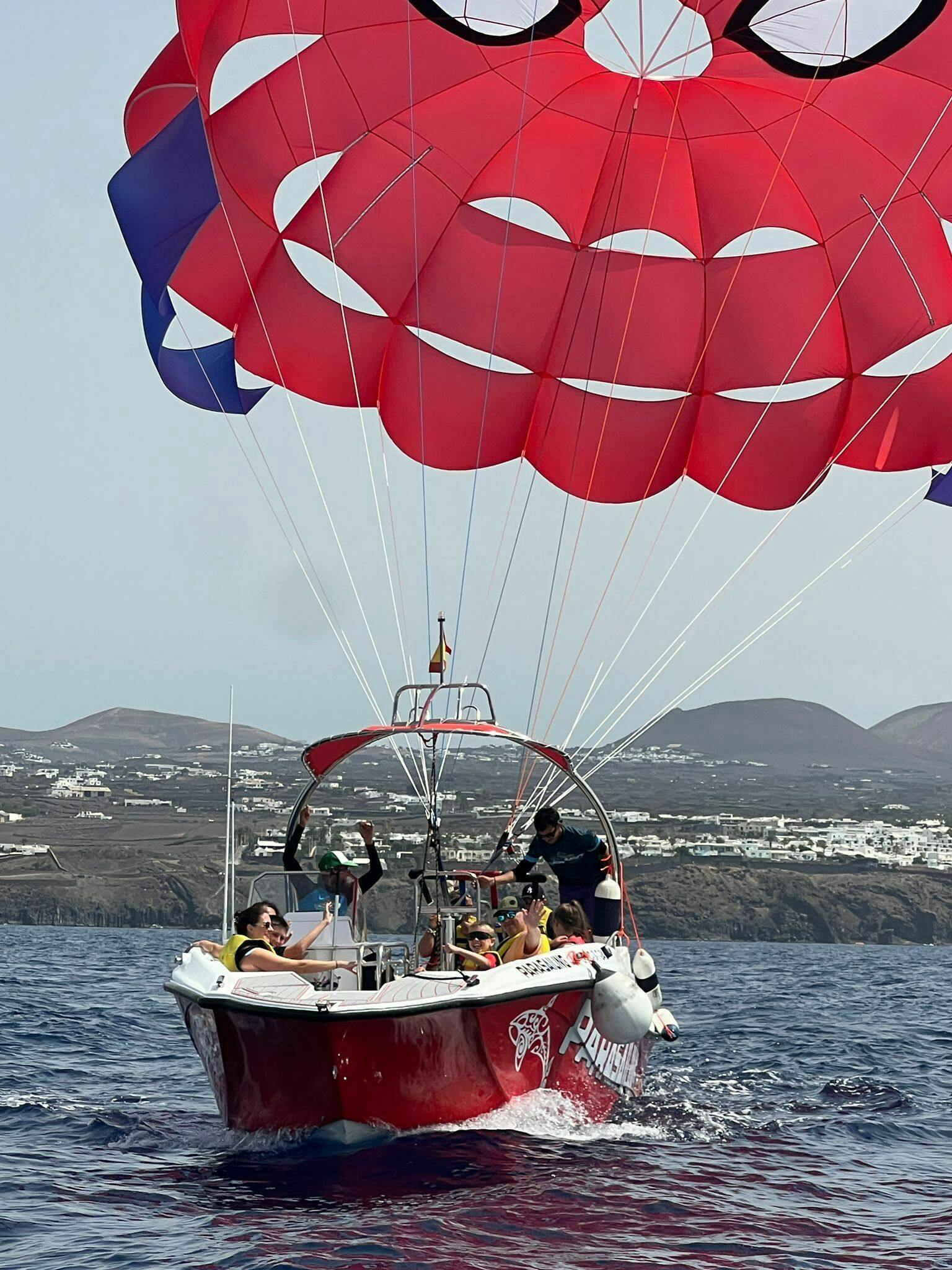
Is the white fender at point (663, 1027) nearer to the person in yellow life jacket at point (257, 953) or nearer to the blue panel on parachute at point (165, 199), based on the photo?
the person in yellow life jacket at point (257, 953)

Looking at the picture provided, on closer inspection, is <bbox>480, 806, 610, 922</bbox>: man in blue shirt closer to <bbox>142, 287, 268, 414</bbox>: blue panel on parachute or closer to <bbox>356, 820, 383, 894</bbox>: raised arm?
<bbox>356, 820, 383, 894</bbox>: raised arm

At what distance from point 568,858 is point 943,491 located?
4.68 m

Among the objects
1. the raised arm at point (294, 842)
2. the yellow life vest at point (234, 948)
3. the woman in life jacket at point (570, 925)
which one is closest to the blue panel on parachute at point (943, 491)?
the woman in life jacket at point (570, 925)

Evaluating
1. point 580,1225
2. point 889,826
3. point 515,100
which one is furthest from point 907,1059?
point 889,826

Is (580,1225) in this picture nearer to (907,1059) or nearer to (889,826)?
(907,1059)

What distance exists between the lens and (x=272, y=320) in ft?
40.1

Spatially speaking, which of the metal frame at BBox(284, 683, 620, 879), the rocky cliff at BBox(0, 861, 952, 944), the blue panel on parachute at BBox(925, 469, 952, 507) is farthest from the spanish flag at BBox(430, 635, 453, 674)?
the rocky cliff at BBox(0, 861, 952, 944)

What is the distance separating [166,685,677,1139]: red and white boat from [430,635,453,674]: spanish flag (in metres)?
2.10

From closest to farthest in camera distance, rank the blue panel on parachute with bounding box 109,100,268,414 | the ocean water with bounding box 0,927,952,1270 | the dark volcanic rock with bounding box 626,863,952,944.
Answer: the ocean water with bounding box 0,927,952,1270, the blue panel on parachute with bounding box 109,100,268,414, the dark volcanic rock with bounding box 626,863,952,944

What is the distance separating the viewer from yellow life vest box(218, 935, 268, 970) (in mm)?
8102

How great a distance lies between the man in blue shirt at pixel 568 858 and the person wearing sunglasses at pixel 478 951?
0.92 meters

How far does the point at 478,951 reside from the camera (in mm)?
8836

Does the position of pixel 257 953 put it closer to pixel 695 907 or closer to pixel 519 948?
pixel 519 948

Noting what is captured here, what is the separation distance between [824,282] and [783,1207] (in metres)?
7.99
